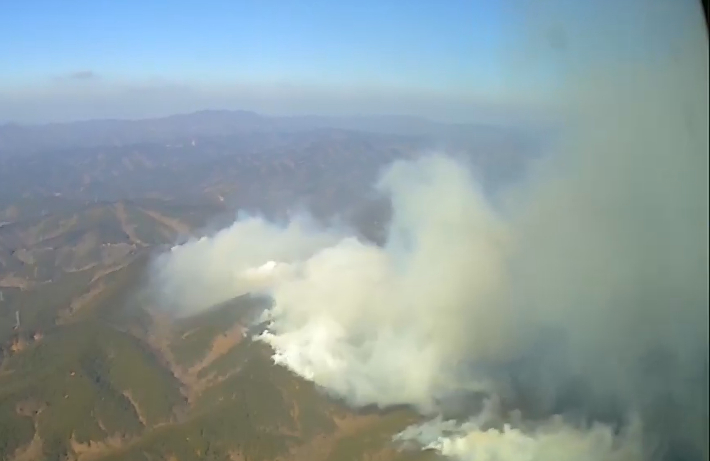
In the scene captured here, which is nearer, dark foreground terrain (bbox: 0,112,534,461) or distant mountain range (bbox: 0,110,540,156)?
dark foreground terrain (bbox: 0,112,534,461)

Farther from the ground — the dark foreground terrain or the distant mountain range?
the distant mountain range

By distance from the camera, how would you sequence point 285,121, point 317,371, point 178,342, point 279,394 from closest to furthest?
point 279,394
point 317,371
point 178,342
point 285,121

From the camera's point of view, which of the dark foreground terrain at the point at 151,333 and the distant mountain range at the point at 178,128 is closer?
the dark foreground terrain at the point at 151,333

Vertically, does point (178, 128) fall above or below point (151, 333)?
above

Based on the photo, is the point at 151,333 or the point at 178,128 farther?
the point at 178,128

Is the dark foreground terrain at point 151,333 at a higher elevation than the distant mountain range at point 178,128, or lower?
lower

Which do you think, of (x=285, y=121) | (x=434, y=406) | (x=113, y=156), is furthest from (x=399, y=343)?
(x=285, y=121)

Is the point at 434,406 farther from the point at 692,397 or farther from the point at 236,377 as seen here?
the point at 692,397

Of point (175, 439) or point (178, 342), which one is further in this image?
point (178, 342)
